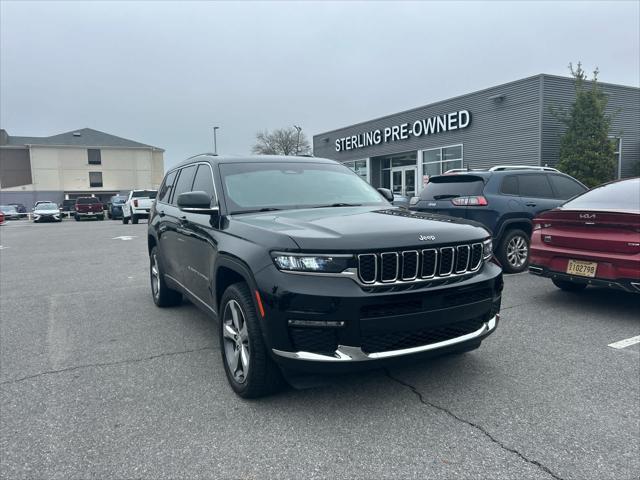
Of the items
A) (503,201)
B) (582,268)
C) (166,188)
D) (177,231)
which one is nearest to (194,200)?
(177,231)

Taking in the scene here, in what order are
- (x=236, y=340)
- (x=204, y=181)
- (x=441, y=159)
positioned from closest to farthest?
(x=236, y=340)
(x=204, y=181)
(x=441, y=159)

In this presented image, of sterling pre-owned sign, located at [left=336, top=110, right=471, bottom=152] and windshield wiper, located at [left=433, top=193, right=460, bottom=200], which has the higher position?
sterling pre-owned sign, located at [left=336, top=110, right=471, bottom=152]

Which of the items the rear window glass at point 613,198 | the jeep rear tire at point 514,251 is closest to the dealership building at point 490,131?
the jeep rear tire at point 514,251

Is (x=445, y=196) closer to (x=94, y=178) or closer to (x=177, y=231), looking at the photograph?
(x=177, y=231)

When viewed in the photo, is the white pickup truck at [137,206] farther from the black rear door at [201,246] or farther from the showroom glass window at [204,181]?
the black rear door at [201,246]

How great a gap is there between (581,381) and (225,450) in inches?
105

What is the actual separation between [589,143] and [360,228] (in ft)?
53.9

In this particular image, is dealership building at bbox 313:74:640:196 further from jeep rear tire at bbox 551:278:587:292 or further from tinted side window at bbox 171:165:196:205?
tinted side window at bbox 171:165:196:205

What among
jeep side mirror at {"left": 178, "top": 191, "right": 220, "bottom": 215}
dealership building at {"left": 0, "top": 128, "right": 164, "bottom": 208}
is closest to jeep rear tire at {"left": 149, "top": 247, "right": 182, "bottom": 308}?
jeep side mirror at {"left": 178, "top": 191, "right": 220, "bottom": 215}

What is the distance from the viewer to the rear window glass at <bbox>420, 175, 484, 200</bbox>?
314 inches

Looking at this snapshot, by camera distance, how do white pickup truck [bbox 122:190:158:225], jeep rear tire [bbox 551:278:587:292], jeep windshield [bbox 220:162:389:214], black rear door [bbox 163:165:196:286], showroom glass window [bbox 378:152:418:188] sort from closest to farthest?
jeep windshield [bbox 220:162:389:214], black rear door [bbox 163:165:196:286], jeep rear tire [bbox 551:278:587:292], white pickup truck [bbox 122:190:158:225], showroom glass window [bbox 378:152:418:188]

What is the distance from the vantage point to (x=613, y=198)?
18.9 feet

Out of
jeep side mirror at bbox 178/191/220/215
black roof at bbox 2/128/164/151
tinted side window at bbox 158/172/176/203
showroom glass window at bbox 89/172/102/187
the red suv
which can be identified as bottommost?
the red suv

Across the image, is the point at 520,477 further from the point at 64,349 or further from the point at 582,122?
the point at 582,122
